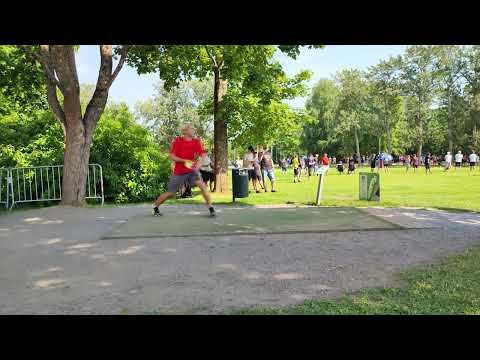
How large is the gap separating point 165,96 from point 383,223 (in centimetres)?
5047

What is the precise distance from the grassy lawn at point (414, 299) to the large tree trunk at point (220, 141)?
14.3 metres

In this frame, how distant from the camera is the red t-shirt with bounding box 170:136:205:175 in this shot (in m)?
9.05

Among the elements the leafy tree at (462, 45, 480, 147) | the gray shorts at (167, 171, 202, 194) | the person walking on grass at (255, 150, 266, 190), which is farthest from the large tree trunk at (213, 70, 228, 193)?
the leafy tree at (462, 45, 480, 147)

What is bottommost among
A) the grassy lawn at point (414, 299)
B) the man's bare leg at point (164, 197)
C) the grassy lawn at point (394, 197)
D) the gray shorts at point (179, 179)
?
the grassy lawn at point (414, 299)

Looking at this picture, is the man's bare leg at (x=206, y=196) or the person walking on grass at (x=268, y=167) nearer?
the man's bare leg at (x=206, y=196)

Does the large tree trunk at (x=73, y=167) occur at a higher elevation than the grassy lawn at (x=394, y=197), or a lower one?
higher

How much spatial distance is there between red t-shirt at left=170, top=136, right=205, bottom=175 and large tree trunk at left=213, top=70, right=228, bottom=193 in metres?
9.27

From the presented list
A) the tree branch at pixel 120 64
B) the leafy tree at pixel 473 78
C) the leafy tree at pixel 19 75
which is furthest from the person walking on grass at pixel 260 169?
the leafy tree at pixel 473 78

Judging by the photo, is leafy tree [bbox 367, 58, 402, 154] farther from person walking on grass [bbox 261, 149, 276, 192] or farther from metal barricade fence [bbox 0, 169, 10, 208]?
metal barricade fence [bbox 0, 169, 10, 208]

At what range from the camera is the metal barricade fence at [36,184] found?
12242 mm

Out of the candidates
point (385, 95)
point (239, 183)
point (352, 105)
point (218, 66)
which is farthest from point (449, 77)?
point (239, 183)

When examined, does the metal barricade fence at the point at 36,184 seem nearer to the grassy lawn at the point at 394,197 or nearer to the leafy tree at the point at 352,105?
the grassy lawn at the point at 394,197
